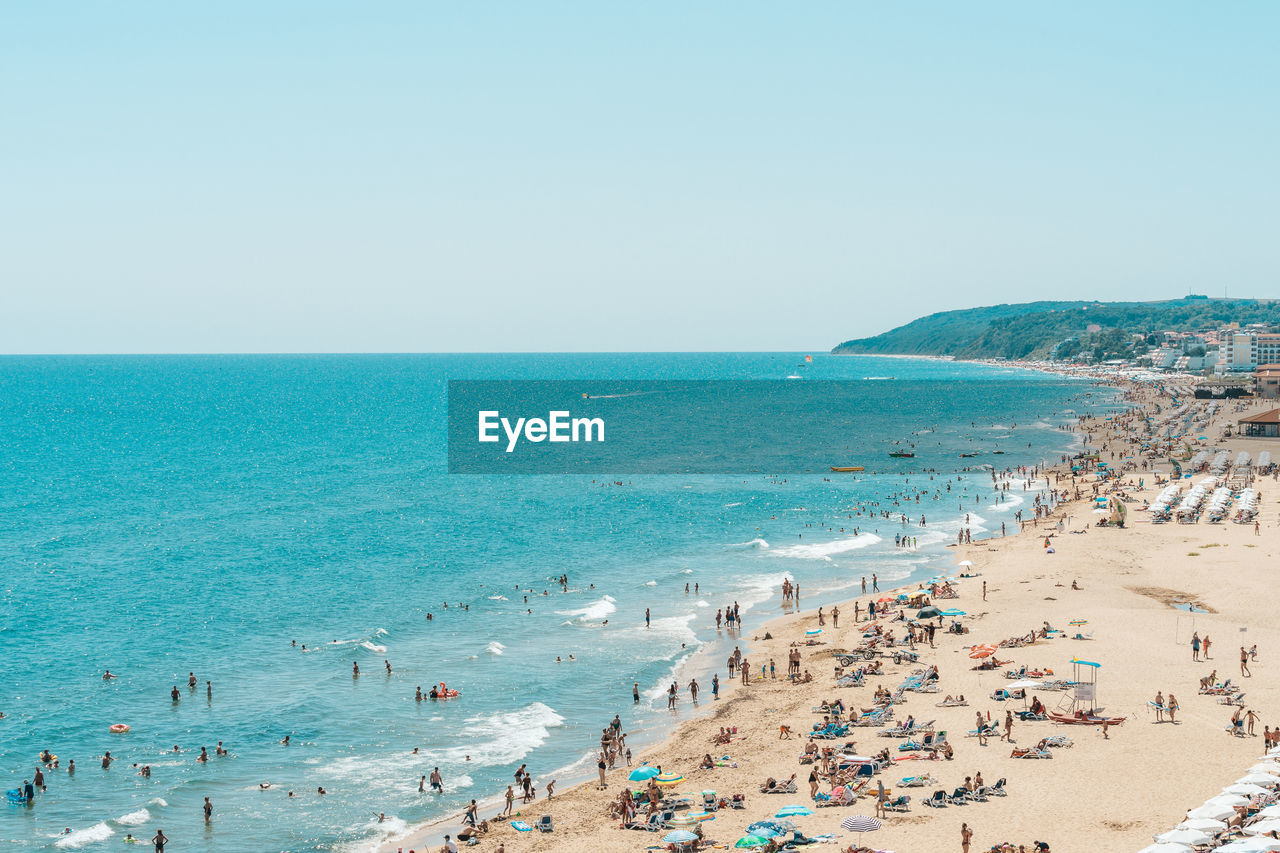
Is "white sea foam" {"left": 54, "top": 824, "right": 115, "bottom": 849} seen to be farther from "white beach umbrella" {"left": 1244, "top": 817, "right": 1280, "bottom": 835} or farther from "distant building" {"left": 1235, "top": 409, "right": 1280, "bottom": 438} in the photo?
"distant building" {"left": 1235, "top": 409, "right": 1280, "bottom": 438}

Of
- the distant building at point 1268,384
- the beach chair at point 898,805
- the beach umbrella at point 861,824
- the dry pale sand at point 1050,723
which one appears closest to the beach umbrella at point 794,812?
the dry pale sand at point 1050,723

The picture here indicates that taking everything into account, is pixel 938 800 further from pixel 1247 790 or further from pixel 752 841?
pixel 1247 790

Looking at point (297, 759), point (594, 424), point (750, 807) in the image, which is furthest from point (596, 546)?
point (594, 424)

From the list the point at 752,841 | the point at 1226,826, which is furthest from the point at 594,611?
the point at 1226,826

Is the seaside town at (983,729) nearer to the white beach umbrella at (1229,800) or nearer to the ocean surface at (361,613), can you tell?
the white beach umbrella at (1229,800)

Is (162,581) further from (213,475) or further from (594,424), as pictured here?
(594,424)
